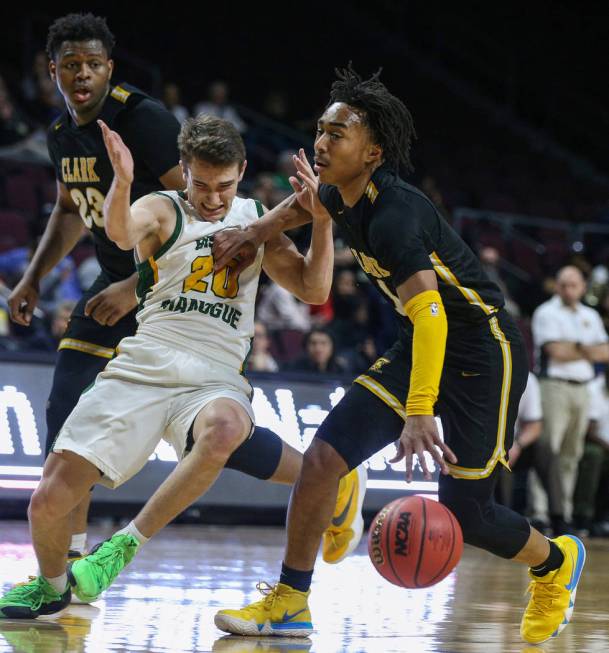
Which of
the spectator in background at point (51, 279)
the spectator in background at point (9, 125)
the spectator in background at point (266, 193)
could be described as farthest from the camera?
the spectator in background at point (9, 125)

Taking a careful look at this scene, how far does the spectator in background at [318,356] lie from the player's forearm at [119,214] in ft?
16.2

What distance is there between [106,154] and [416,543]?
2131 millimetres

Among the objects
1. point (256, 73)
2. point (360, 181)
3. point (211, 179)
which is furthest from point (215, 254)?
point (256, 73)

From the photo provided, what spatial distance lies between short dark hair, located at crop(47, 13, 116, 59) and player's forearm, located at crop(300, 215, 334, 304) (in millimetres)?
1282

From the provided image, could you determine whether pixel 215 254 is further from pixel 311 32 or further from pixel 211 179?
pixel 311 32

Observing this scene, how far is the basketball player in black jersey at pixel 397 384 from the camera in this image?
416 cm

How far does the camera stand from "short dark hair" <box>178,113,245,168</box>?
427 centimetres

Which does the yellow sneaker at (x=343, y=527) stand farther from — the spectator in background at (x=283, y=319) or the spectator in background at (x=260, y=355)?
the spectator in background at (x=283, y=319)

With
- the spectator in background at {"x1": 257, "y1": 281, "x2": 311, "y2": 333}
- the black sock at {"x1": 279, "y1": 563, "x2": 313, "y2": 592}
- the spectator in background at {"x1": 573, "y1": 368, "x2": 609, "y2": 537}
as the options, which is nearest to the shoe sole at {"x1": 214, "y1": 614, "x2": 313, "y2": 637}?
the black sock at {"x1": 279, "y1": 563, "x2": 313, "y2": 592}

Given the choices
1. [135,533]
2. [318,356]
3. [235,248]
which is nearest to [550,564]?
[135,533]

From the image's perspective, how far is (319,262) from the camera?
14.8 feet

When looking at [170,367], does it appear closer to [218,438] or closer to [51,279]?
[218,438]

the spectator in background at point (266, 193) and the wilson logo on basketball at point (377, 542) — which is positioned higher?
the spectator in background at point (266, 193)

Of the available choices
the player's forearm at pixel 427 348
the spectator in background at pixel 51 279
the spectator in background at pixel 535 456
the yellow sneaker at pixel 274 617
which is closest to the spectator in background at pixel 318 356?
the spectator in background at pixel 535 456
